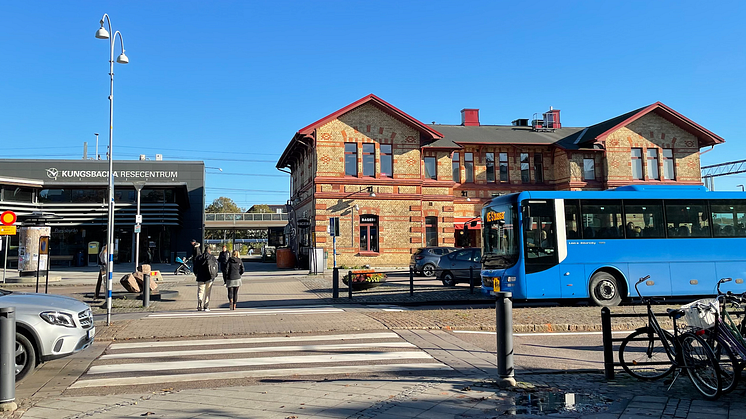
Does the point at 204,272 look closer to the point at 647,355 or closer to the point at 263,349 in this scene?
the point at 263,349

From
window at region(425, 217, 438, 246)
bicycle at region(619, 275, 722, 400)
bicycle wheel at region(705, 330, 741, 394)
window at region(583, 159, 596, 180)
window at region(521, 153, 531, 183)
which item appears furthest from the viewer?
window at region(521, 153, 531, 183)

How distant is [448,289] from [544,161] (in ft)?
73.6

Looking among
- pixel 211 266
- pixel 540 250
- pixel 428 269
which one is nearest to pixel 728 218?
pixel 540 250

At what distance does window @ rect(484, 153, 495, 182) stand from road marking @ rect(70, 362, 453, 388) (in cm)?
3185

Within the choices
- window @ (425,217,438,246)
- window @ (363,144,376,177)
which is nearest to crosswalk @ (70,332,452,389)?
window @ (363,144,376,177)

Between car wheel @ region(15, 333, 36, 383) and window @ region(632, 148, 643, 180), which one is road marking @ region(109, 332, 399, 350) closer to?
car wheel @ region(15, 333, 36, 383)

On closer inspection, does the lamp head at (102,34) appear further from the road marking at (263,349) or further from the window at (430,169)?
the window at (430,169)

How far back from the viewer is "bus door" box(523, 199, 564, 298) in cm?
1363

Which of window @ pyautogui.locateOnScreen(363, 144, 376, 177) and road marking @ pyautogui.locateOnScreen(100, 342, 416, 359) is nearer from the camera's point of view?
road marking @ pyautogui.locateOnScreen(100, 342, 416, 359)

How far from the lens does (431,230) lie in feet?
114

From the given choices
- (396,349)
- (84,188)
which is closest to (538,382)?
(396,349)

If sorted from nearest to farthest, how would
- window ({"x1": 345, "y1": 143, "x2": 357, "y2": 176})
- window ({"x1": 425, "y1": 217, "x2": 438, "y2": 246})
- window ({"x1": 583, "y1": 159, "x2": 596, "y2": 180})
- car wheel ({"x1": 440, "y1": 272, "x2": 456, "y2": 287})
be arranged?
1. car wheel ({"x1": 440, "y1": 272, "x2": 456, "y2": 287})
2. window ({"x1": 345, "y1": 143, "x2": 357, "y2": 176})
3. window ({"x1": 425, "y1": 217, "x2": 438, "y2": 246})
4. window ({"x1": 583, "y1": 159, "x2": 596, "y2": 180})

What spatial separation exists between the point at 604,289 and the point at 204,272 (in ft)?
34.2

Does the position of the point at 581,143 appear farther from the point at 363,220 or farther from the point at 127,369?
the point at 127,369
